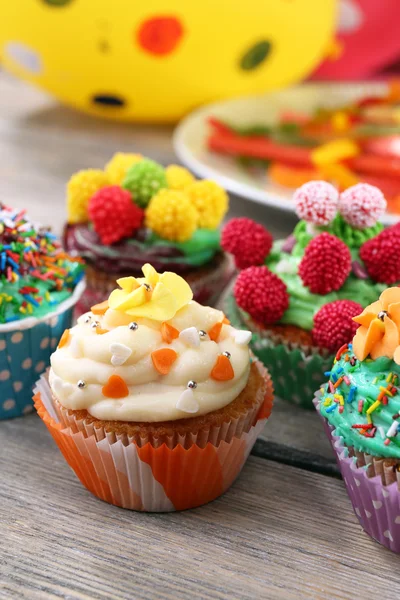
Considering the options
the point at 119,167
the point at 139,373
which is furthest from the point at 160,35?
the point at 139,373

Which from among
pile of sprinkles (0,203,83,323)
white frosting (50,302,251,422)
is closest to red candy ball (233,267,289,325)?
white frosting (50,302,251,422)

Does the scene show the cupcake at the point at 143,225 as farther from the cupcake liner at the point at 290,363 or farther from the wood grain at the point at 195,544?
the wood grain at the point at 195,544

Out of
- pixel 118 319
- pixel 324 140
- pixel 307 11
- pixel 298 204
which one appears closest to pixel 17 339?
pixel 118 319

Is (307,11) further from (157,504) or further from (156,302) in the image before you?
(157,504)

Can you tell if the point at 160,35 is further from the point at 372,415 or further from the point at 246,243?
the point at 372,415

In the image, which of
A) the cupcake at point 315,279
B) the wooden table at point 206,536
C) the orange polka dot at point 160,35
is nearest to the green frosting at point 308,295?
the cupcake at point 315,279

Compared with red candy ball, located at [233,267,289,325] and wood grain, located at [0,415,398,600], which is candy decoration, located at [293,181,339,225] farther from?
wood grain, located at [0,415,398,600]
